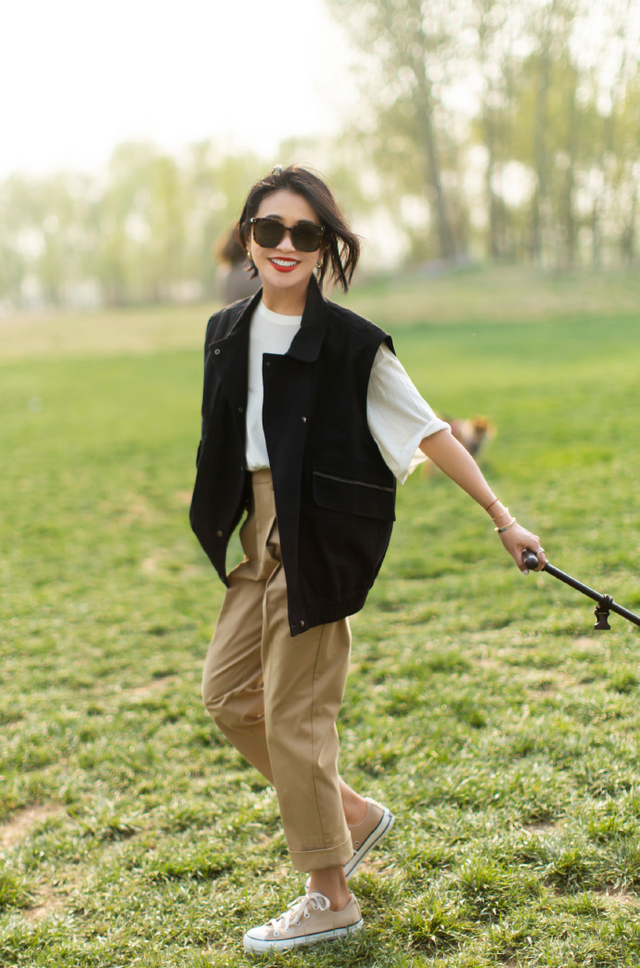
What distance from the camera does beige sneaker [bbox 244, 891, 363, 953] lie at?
7.57 ft

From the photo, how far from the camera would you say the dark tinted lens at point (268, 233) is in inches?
88.4

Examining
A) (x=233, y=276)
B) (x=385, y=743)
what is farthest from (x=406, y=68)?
(x=385, y=743)

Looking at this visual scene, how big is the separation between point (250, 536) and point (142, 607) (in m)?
3.54

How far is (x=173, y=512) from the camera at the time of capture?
847cm

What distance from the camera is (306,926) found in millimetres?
2326

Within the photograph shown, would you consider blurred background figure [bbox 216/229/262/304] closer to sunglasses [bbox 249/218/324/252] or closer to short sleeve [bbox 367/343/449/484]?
sunglasses [bbox 249/218/324/252]

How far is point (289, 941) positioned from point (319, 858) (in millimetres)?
261

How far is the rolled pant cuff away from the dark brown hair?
5.35 feet

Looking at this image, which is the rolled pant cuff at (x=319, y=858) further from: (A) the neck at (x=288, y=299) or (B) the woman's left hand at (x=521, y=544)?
(A) the neck at (x=288, y=299)

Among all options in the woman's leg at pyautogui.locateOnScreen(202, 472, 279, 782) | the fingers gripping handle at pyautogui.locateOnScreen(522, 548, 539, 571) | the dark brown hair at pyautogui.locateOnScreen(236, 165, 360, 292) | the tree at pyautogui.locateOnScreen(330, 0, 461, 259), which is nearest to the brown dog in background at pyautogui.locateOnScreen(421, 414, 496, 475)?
the dark brown hair at pyautogui.locateOnScreen(236, 165, 360, 292)

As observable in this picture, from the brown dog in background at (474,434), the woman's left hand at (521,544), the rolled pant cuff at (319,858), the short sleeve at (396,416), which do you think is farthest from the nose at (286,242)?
the brown dog in background at (474,434)

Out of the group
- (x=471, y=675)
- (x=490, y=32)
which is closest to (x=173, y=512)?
(x=471, y=675)

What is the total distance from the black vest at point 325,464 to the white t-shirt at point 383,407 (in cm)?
4

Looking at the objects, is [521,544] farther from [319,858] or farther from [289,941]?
[289,941]
